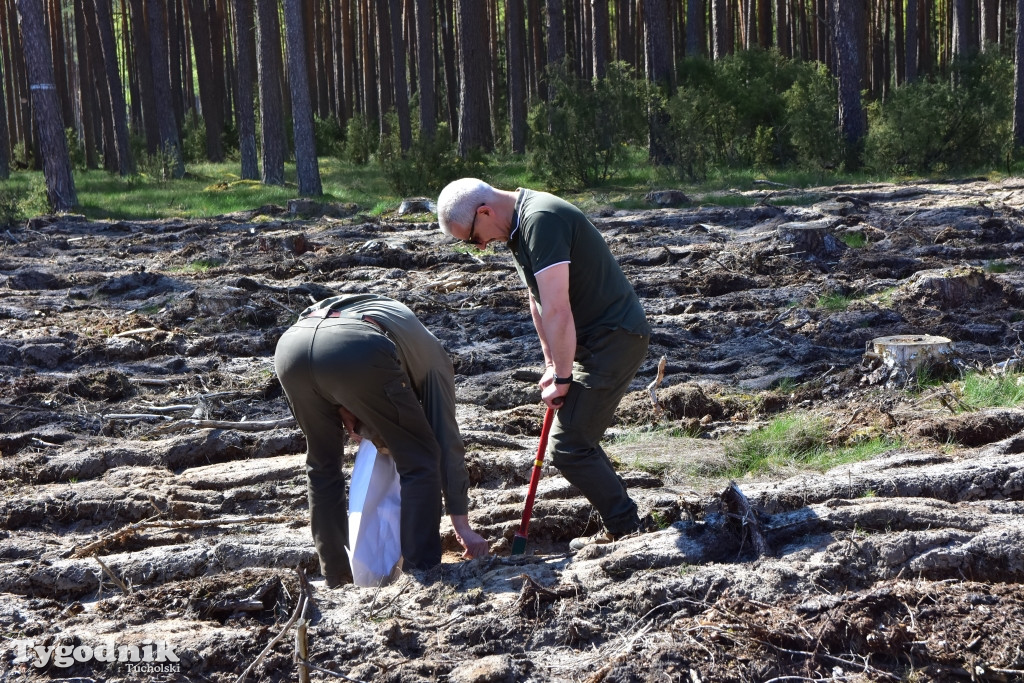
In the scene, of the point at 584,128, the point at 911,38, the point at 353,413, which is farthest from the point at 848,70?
the point at 353,413

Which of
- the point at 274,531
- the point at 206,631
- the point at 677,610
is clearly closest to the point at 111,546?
the point at 274,531

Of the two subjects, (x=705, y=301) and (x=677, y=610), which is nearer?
(x=677, y=610)

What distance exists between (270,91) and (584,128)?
311 inches

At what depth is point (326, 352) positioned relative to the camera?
368 centimetres

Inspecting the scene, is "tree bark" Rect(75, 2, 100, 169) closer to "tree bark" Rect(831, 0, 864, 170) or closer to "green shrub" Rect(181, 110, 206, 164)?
"green shrub" Rect(181, 110, 206, 164)

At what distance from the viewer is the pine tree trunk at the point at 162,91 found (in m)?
25.4

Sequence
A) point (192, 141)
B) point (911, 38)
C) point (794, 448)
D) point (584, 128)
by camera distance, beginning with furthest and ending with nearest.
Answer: point (192, 141), point (911, 38), point (584, 128), point (794, 448)

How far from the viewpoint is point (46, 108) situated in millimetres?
18797

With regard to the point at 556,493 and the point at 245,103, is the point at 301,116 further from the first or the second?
the point at 556,493

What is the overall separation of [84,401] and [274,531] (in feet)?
10.1

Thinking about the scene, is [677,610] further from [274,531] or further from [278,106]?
[278,106]

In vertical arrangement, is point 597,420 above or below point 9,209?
below

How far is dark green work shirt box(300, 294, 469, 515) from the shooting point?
12.7ft

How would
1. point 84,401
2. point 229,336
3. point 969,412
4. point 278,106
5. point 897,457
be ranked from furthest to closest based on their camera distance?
point 278,106 < point 229,336 < point 84,401 < point 969,412 < point 897,457
